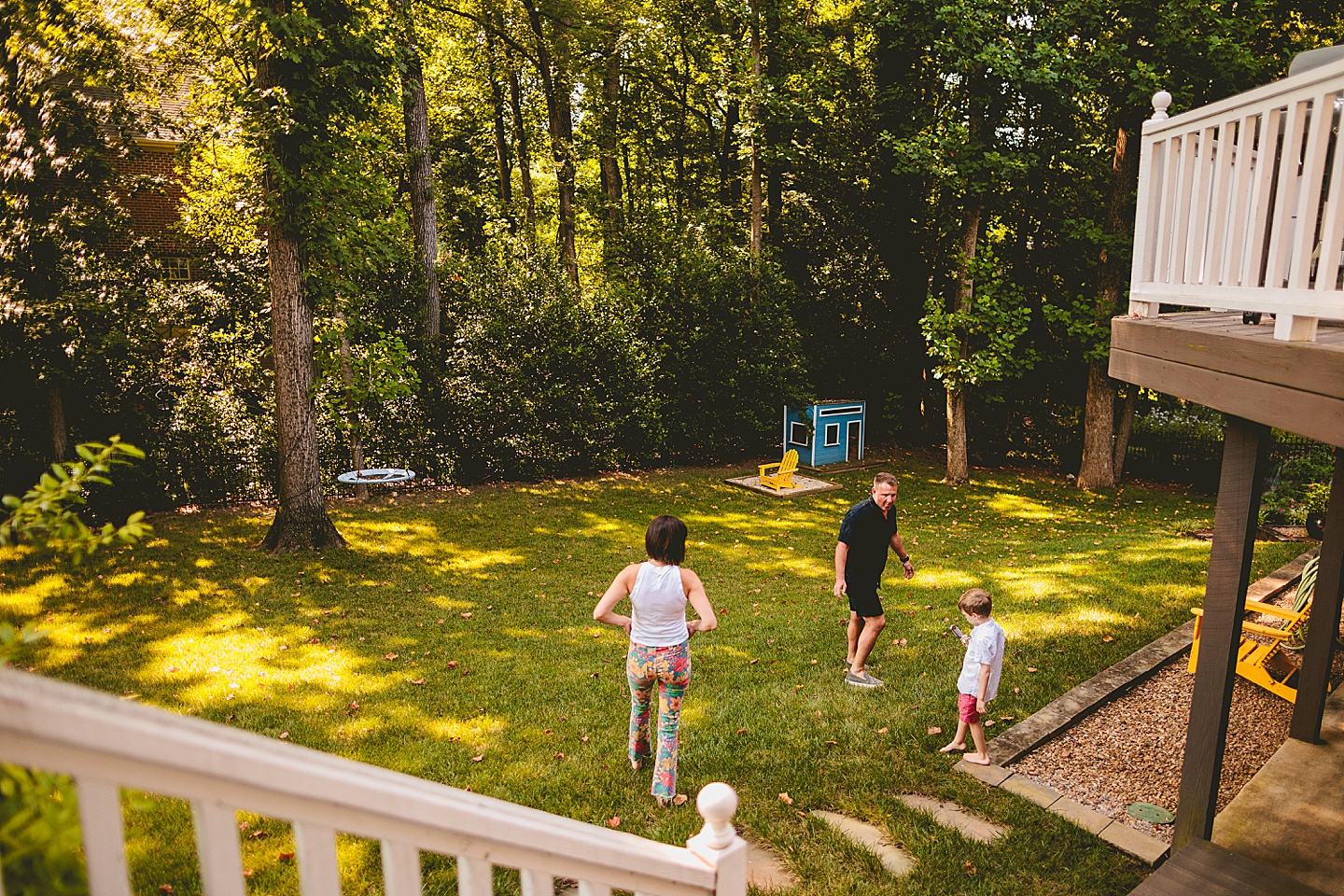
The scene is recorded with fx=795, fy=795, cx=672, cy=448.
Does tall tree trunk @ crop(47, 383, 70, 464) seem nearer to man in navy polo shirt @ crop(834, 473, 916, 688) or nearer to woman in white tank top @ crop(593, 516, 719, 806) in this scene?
woman in white tank top @ crop(593, 516, 719, 806)

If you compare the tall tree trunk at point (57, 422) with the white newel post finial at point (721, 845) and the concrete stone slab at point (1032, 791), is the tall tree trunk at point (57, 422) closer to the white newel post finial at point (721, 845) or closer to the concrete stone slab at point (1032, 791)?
the concrete stone slab at point (1032, 791)

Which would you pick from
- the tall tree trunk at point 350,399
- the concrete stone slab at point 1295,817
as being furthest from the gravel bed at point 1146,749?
the tall tree trunk at point 350,399

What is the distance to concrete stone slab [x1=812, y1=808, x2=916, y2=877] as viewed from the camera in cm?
464

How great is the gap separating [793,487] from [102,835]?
15.8 m

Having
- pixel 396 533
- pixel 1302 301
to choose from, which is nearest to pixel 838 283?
pixel 396 533

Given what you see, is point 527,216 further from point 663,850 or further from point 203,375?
point 663,850

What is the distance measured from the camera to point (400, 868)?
146 cm

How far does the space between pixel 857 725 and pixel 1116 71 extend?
15136 millimetres

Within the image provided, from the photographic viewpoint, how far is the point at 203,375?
14320 mm

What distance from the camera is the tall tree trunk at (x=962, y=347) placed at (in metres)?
17.2

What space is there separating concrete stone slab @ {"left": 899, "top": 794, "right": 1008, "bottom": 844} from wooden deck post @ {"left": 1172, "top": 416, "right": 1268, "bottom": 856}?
3.29 ft

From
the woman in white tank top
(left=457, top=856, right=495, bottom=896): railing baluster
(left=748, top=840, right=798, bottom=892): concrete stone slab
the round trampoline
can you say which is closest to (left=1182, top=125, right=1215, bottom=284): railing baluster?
the woman in white tank top

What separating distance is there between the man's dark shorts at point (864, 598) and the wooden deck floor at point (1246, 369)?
109 inches

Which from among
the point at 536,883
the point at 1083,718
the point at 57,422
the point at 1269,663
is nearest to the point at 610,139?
the point at 57,422
